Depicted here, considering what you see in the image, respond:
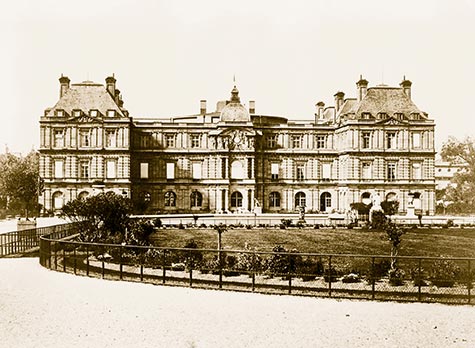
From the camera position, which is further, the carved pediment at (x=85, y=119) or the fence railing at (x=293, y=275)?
the carved pediment at (x=85, y=119)

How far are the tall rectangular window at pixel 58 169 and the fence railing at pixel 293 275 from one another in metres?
31.5

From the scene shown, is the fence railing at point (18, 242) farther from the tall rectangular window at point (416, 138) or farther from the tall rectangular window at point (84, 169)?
the tall rectangular window at point (416, 138)

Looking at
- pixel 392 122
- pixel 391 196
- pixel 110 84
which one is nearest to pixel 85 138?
pixel 110 84

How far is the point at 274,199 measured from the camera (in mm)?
52844

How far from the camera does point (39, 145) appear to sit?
48031 millimetres

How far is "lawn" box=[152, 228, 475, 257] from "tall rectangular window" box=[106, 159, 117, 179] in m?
18.0

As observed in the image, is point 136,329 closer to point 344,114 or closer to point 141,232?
point 141,232

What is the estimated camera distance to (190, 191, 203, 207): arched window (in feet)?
170

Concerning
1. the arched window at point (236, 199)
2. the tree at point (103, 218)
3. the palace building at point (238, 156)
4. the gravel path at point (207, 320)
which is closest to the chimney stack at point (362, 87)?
the palace building at point (238, 156)

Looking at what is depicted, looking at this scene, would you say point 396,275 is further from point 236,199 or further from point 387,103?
point 387,103

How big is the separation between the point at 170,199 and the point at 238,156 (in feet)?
25.9

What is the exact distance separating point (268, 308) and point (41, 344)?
4.61m

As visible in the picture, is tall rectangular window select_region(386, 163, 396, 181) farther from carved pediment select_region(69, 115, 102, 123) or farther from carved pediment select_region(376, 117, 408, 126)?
carved pediment select_region(69, 115, 102, 123)

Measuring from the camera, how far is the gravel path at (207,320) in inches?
350
